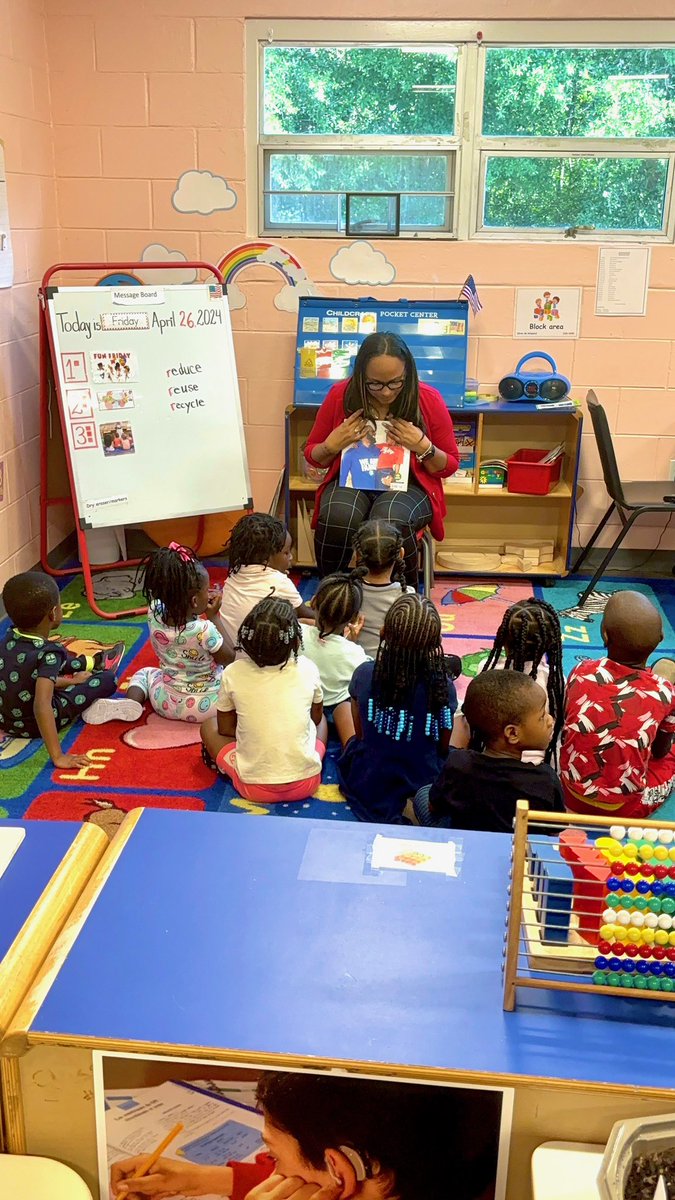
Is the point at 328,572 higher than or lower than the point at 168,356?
lower

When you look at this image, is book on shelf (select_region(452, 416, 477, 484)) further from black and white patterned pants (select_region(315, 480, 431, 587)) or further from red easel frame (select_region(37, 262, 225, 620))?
red easel frame (select_region(37, 262, 225, 620))

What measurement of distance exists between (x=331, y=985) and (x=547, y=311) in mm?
3975

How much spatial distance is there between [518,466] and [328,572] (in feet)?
3.45

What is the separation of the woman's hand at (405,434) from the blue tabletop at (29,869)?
2.70m

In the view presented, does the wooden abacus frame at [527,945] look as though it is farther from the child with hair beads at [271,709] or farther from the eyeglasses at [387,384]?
the eyeglasses at [387,384]

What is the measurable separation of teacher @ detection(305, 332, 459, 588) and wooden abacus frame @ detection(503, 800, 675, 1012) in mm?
2739

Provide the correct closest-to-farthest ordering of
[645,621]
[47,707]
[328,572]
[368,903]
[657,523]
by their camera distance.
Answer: [368,903], [645,621], [47,707], [328,572], [657,523]

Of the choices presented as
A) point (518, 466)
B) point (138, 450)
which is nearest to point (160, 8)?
point (138, 450)

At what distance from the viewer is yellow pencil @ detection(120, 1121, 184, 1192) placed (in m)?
1.38

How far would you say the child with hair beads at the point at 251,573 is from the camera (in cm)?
365

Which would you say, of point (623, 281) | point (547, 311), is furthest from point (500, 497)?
point (623, 281)

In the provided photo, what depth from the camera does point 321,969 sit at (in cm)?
143

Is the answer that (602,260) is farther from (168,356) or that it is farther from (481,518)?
(168,356)

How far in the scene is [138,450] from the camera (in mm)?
4559
